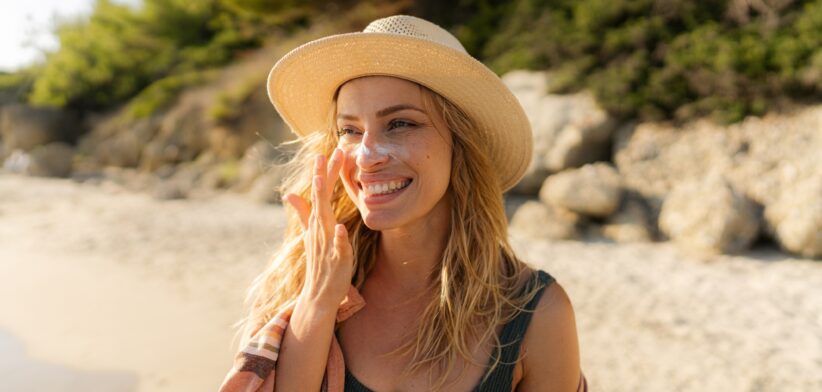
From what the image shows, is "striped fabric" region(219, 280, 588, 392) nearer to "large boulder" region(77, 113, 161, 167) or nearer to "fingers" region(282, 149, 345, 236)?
"fingers" region(282, 149, 345, 236)

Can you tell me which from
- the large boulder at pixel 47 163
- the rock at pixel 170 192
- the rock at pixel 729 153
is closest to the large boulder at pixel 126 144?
the large boulder at pixel 47 163

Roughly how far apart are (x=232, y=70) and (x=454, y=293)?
18503 millimetres

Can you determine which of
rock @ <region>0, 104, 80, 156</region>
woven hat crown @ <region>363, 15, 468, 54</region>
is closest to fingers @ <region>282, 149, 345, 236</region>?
woven hat crown @ <region>363, 15, 468, 54</region>

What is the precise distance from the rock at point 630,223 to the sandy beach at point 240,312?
28 cm

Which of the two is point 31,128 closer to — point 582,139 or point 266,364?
point 582,139

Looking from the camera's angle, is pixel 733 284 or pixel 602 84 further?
pixel 602 84

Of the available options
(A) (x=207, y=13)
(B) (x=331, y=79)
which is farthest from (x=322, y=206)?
(A) (x=207, y=13)

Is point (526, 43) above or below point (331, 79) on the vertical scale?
above

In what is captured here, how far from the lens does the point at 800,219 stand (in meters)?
6.34

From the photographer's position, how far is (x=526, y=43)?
1169 cm

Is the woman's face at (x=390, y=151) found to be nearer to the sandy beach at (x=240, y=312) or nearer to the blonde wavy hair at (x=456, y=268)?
the blonde wavy hair at (x=456, y=268)

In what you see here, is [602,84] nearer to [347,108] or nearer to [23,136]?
[347,108]

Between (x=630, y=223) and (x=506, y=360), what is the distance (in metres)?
6.41

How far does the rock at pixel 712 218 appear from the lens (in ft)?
21.7
